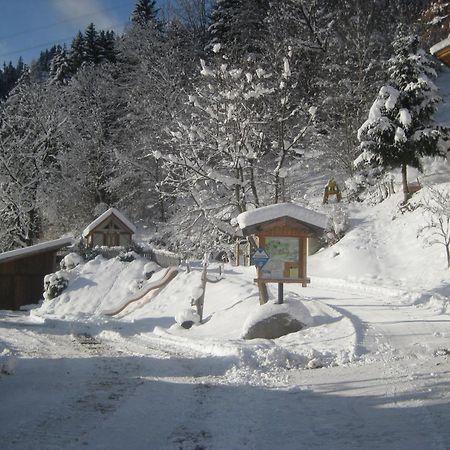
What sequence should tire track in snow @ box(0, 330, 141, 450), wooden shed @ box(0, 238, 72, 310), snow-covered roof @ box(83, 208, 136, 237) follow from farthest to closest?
snow-covered roof @ box(83, 208, 136, 237), wooden shed @ box(0, 238, 72, 310), tire track in snow @ box(0, 330, 141, 450)

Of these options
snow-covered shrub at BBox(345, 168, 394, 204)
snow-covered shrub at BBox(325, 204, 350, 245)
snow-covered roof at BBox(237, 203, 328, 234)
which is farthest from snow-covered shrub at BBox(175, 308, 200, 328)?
snow-covered shrub at BBox(345, 168, 394, 204)

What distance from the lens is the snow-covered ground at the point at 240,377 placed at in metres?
5.33

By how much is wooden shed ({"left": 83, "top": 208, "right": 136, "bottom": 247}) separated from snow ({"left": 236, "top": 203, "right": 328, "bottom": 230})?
20368 mm

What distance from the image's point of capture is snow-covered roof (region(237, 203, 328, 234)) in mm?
11117

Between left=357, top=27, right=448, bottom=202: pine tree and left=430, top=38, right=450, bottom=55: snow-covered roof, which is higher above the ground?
left=357, top=27, right=448, bottom=202: pine tree

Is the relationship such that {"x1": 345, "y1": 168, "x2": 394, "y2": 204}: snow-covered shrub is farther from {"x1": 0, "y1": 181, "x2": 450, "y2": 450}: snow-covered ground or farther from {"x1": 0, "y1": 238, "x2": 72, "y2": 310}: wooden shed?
{"x1": 0, "y1": 238, "x2": 72, "y2": 310}: wooden shed

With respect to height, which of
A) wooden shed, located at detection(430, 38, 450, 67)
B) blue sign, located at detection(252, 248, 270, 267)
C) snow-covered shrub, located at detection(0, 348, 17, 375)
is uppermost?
wooden shed, located at detection(430, 38, 450, 67)

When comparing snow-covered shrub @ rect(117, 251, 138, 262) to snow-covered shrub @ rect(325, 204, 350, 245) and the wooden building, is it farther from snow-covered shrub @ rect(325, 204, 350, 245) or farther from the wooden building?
the wooden building

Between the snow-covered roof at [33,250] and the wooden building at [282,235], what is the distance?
59.1 ft

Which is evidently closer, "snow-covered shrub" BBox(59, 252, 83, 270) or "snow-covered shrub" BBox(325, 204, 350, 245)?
"snow-covered shrub" BBox(325, 204, 350, 245)

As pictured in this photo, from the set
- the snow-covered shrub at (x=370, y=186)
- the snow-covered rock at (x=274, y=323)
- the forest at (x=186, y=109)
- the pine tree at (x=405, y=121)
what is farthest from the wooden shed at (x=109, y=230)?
the snow-covered rock at (x=274, y=323)

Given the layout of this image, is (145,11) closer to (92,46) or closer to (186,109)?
(92,46)

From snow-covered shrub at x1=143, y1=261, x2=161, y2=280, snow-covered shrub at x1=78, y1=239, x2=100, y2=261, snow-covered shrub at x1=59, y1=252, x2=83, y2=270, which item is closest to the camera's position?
snow-covered shrub at x1=143, y1=261, x2=161, y2=280

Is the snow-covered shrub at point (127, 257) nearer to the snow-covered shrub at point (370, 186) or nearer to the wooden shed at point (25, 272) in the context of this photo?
the wooden shed at point (25, 272)
